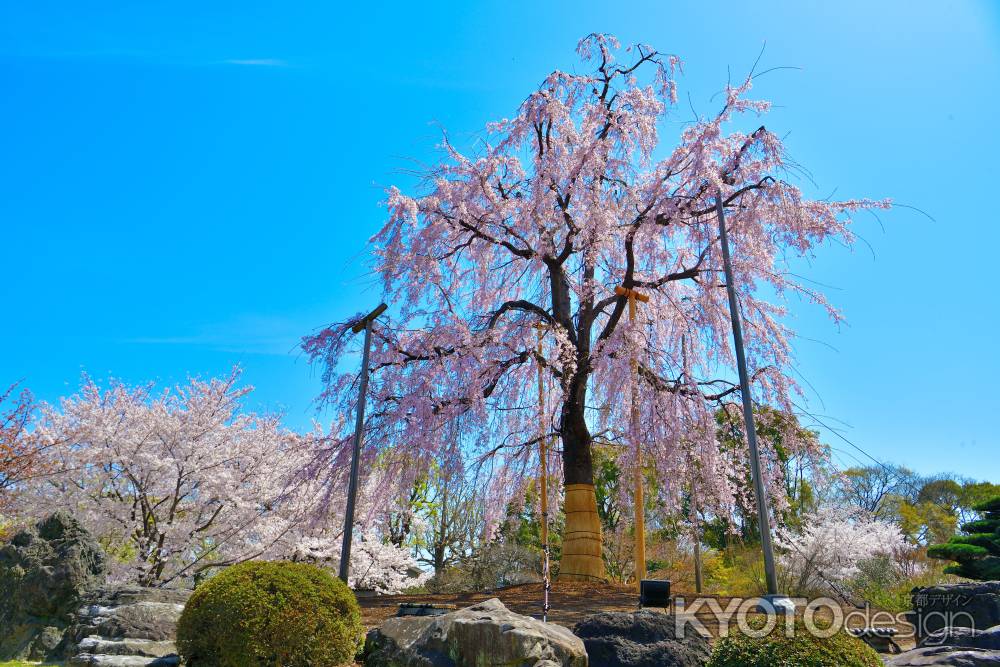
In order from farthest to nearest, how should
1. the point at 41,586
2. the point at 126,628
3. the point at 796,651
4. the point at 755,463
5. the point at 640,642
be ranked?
the point at 755,463
the point at 41,586
the point at 126,628
the point at 640,642
the point at 796,651

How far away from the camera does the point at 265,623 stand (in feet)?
27.3

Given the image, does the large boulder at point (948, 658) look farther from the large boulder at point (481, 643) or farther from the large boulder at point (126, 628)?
the large boulder at point (126, 628)

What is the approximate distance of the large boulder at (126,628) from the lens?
9062mm

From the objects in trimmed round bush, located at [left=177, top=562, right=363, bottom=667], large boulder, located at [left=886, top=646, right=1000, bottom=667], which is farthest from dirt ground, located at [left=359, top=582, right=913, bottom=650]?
trimmed round bush, located at [left=177, top=562, right=363, bottom=667]

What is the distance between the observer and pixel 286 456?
1831cm

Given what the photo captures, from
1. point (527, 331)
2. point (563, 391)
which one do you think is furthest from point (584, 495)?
point (527, 331)

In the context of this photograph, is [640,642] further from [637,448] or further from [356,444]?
[637,448]

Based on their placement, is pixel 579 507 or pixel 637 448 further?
pixel 579 507

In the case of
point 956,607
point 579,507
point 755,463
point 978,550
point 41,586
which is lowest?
point 956,607

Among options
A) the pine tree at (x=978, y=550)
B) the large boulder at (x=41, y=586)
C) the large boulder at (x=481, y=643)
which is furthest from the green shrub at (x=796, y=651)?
the pine tree at (x=978, y=550)

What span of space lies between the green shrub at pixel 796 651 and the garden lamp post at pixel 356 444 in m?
7.20

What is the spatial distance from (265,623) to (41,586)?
184 inches

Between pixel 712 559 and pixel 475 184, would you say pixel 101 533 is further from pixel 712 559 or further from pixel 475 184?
pixel 712 559

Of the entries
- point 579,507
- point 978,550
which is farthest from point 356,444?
point 978,550
